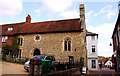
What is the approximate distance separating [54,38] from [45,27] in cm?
390

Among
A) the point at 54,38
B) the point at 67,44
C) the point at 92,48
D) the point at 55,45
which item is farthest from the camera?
the point at 92,48

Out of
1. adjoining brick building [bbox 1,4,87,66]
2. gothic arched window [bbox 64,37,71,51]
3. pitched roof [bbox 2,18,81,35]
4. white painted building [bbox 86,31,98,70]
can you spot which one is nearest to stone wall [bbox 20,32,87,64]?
adjoining brick building [bbox 1,4,87,66]

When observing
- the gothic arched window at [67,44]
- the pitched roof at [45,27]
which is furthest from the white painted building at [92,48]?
the gothic arched window at [67,44]

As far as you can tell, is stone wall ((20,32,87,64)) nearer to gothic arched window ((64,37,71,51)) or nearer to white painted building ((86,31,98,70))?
gothic arched window ((64,37,71,51))

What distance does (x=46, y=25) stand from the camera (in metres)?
38.1

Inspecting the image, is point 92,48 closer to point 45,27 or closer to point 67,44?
point 67,44

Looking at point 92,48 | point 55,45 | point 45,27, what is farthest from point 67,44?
point 92,48

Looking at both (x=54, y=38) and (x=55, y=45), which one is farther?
(x=54, y=38)

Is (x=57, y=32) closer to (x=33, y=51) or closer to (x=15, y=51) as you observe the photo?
(x=33, y=51)

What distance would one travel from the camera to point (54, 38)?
3475cm

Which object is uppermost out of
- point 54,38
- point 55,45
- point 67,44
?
point 54,38

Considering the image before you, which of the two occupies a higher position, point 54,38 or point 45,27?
point 45,27

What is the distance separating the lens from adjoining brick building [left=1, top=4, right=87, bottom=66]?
1305 inches

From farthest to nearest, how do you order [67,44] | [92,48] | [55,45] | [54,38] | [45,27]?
[92,48] → [45,27] → [54,38] → [55,45] → [67,44]
